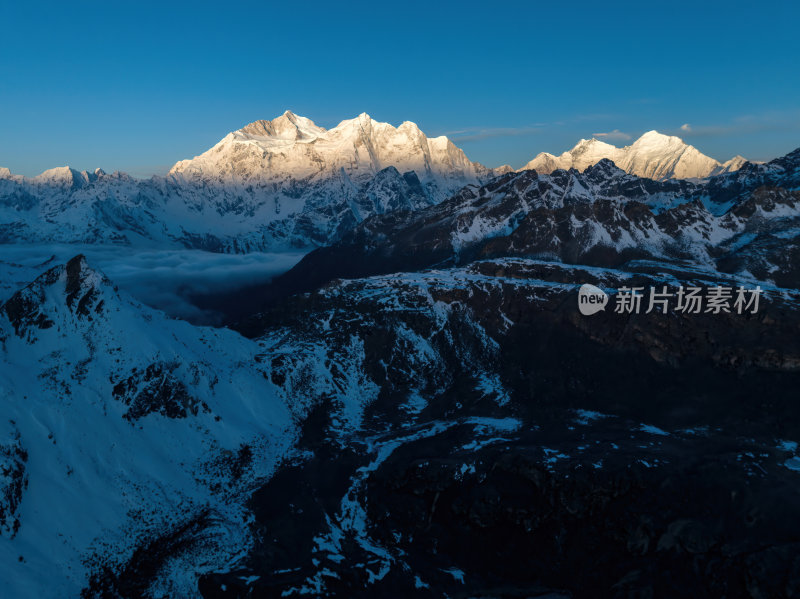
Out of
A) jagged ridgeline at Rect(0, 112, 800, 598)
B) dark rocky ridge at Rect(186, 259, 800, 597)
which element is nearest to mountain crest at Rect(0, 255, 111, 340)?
jagged ridgeline at Rect(0, 112, 800, 598)

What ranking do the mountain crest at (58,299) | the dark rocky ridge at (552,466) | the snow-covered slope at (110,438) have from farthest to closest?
the mountain crest at (58,299)
the dark rocky ridge at (552,466)
the snow-covered slope at (110,438)

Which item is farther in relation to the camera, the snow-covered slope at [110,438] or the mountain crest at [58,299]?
the mountain crest at [58,299]

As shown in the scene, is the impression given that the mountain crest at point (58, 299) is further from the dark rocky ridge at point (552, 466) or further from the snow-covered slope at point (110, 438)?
the dark rocky ridge at point (552, 466)

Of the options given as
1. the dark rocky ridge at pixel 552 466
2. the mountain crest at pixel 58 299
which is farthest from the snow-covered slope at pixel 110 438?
the dark rocky ridge at pixel 552 466

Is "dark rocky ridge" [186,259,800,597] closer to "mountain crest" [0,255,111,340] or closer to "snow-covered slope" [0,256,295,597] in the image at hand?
"snow-covered slope" [0,256,295,597]

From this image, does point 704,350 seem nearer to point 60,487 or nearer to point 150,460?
point 150,460

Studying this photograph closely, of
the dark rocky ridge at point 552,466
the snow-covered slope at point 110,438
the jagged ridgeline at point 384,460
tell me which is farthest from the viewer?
the dark rocky ridge at point 552,466

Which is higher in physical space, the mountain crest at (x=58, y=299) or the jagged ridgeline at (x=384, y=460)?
the mountain crest at (x=58, y=299)

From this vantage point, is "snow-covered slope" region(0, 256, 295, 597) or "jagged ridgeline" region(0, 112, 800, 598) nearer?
"snow-covered slope" region(0, 256, 295, 597)

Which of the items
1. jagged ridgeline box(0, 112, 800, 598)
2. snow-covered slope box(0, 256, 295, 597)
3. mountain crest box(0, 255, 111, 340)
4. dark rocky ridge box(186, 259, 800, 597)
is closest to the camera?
snow-covered slope box(0, 256, 295, 597)

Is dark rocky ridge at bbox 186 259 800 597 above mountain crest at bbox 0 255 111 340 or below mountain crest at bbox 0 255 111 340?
below

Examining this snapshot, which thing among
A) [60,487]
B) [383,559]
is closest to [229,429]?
[60,487]
